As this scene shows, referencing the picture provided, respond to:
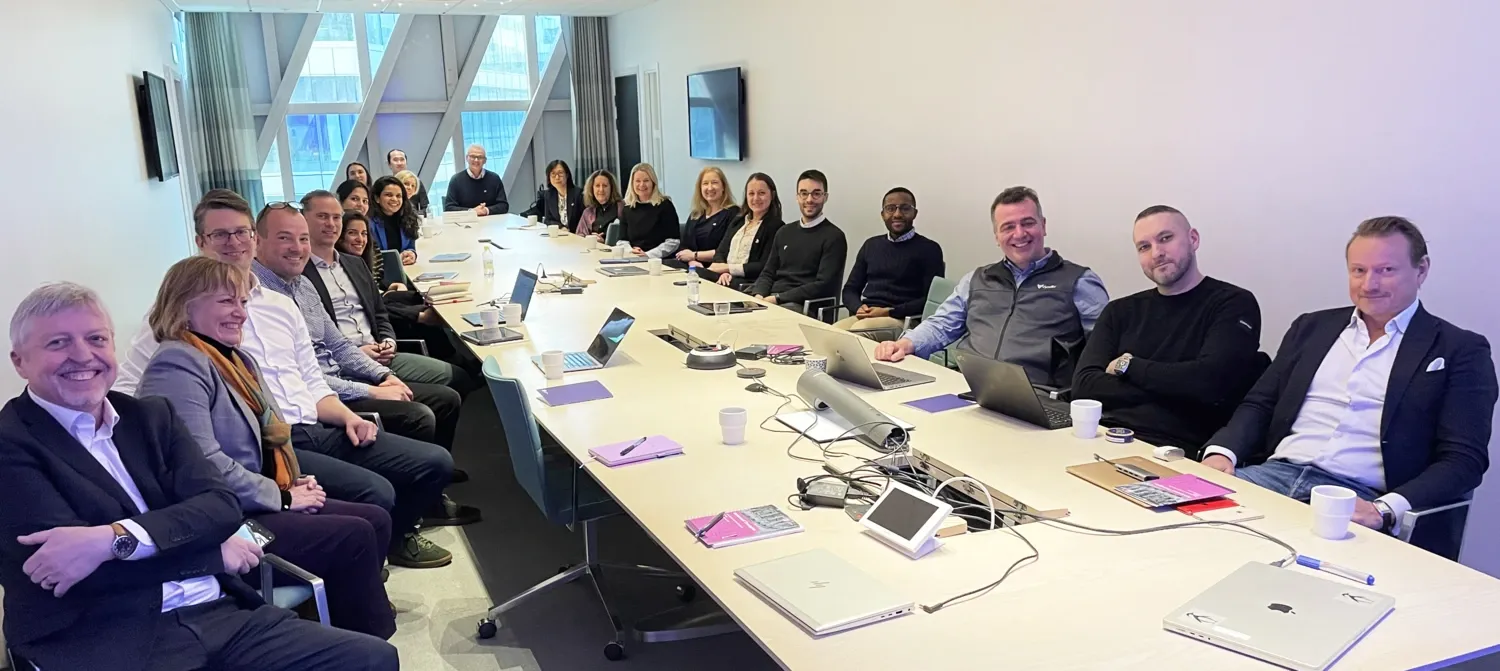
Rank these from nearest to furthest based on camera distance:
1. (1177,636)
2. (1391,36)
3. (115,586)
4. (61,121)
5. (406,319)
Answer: (1177,636)
(115,586)
(1391,36)
(61,121)
(406,319)

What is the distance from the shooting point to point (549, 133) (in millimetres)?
12086

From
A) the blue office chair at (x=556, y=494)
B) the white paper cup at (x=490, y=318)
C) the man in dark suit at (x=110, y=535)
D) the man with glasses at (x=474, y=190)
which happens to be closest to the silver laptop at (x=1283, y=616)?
the blue office chair at (x=556, y=494)

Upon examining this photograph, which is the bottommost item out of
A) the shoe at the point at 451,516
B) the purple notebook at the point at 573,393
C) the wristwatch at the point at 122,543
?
the shoe at the point at 451,516

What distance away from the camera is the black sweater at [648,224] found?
7.86 metres

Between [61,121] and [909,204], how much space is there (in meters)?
4.26

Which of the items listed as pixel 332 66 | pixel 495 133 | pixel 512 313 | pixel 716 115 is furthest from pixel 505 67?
pixel 512 313

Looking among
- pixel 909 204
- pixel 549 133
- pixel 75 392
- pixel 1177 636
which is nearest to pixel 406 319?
pixel 909 204

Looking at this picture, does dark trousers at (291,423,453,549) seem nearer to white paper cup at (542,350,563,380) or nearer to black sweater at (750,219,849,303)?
white paper cup at (542,350,563,380)

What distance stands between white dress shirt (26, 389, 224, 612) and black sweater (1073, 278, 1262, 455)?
8.58 ft

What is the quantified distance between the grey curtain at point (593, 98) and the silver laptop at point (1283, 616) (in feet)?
33.9

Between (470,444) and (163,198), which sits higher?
(163,198)

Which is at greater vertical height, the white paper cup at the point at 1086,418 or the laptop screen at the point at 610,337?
the laptop screen at the point at 610,337

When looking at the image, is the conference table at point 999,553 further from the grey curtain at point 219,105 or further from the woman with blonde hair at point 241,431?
the grey curtain at point 219,105

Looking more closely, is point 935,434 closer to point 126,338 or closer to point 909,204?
point 909,204
